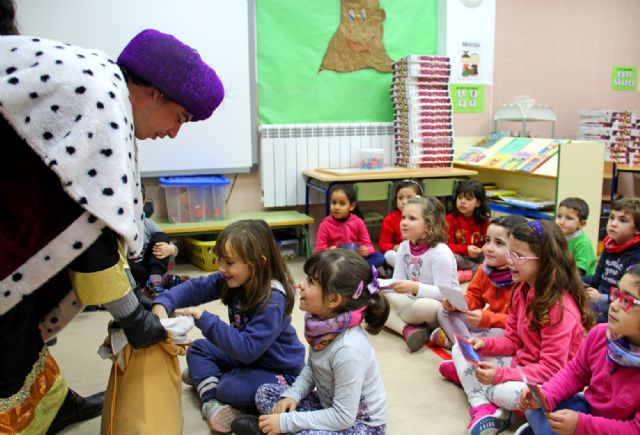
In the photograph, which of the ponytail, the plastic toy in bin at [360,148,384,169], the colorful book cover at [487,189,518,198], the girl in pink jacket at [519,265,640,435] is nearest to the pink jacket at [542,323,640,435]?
the girl in pink jacket at [519,265,640,435]

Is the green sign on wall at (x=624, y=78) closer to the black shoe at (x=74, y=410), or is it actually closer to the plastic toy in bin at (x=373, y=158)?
the plastic toy in bin at (x=373, y=158)

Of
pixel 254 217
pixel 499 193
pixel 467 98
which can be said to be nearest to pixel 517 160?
pixel 499 193

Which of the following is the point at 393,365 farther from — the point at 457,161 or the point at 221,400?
the point at 457,161

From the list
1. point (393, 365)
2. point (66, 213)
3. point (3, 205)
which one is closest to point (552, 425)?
point (393, 365)

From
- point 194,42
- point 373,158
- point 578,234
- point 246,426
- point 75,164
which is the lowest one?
point 246,426

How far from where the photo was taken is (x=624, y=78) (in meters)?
6.12

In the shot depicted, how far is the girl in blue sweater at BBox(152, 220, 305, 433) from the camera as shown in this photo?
189 cm

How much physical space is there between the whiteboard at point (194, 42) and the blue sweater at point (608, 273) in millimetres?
2794

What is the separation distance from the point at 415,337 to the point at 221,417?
1101 millimetres

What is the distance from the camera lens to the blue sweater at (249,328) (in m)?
1.87

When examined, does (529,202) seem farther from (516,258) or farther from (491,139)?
(516,258)

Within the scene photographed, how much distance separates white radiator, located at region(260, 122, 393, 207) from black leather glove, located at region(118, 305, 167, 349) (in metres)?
3.15

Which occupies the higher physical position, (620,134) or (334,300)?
(620,134)

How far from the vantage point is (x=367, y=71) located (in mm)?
4863
